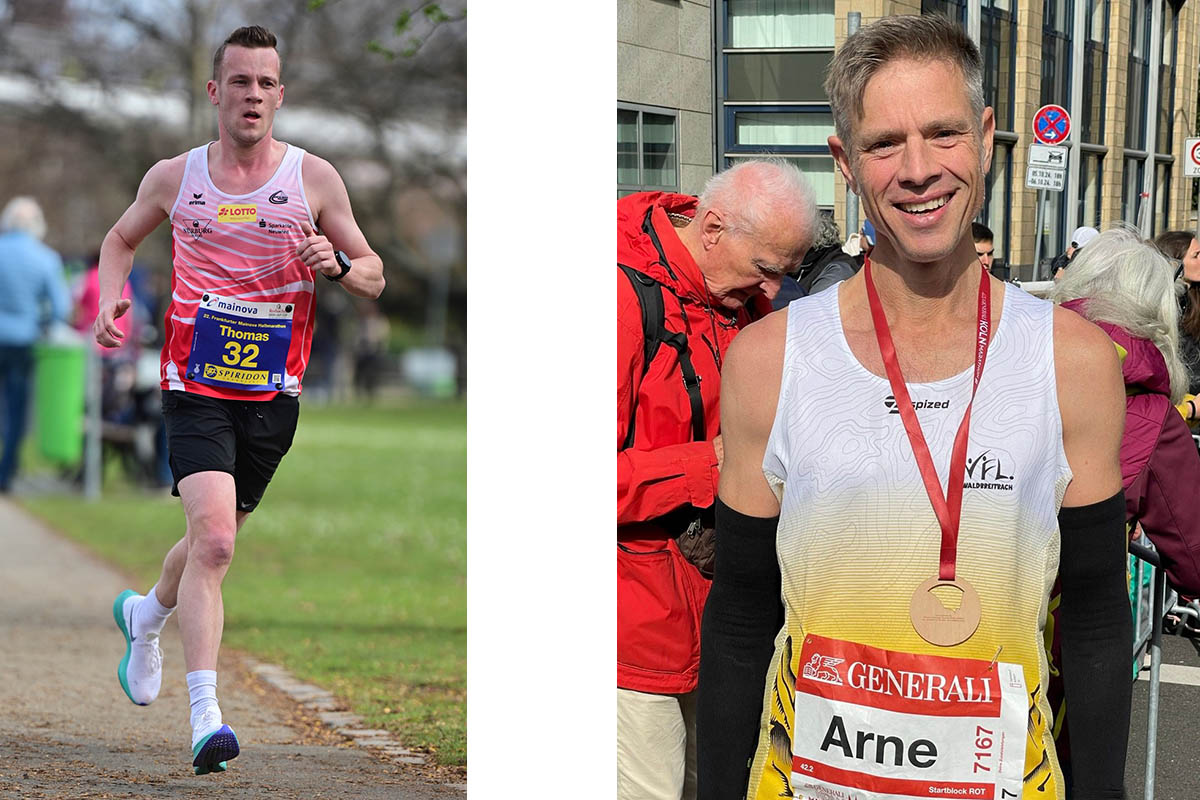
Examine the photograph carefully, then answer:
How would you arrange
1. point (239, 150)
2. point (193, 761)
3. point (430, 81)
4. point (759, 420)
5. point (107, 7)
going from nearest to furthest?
point (759, 420), point (239, 150), point (193, 761), point (107, 7), point (430, 81)

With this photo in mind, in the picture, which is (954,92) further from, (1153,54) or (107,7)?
(107,7)

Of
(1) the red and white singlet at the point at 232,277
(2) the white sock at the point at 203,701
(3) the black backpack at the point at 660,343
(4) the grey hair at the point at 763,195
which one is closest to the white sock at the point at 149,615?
(2) the white sock at the point at 203,701

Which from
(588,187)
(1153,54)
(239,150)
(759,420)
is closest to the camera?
(759,420)

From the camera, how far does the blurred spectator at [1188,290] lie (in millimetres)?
2396

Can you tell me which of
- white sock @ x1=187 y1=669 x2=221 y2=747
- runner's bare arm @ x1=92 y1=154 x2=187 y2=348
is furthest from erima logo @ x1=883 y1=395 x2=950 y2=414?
white sock @ x1=187 y1=669 x2=221 y2=747

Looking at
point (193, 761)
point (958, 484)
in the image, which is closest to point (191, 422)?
point (193, 761)

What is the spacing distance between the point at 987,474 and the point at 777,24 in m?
0.94

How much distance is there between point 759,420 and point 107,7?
286 centimetres

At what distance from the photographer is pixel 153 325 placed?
9.37 feet

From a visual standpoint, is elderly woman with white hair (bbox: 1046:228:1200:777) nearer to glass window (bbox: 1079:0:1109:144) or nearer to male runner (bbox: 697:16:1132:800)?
glass window (bbox: 1079:0:1109:144)

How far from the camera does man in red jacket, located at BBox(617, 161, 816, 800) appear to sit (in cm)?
222

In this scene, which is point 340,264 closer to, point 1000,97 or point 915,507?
point 1000,97

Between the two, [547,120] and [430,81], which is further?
[430,81]

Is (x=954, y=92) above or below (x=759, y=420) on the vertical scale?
above
